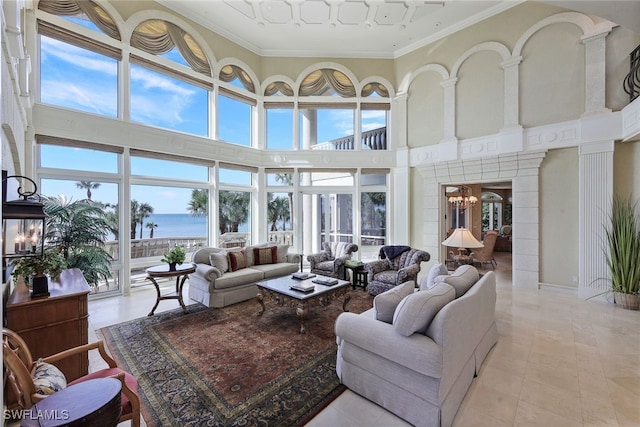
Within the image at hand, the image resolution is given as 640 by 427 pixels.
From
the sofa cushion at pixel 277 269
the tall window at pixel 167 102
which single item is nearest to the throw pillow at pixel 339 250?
the sofa cushion at pixel 277 269

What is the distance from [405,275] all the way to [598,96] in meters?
4.45

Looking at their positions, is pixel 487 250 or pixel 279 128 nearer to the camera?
pixel 487 250

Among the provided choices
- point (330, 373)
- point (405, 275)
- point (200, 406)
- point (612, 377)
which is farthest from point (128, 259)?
point (612, 377)

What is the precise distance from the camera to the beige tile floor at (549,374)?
206cm

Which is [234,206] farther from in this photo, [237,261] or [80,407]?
[80,407]

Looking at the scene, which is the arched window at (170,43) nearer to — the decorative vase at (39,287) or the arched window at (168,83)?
the arched window at (168,83)

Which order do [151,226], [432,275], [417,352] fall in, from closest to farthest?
[417,352], [432,275], [151,226]

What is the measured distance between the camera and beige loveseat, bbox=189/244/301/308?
14.1 ft

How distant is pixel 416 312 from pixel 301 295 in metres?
1.82

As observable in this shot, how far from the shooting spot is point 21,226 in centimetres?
224

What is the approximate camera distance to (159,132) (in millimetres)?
5453

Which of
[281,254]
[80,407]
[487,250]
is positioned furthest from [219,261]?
[487,250]

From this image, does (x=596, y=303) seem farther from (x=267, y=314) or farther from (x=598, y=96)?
(x=267, y=314)

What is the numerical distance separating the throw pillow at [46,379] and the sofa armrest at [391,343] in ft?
6.03
